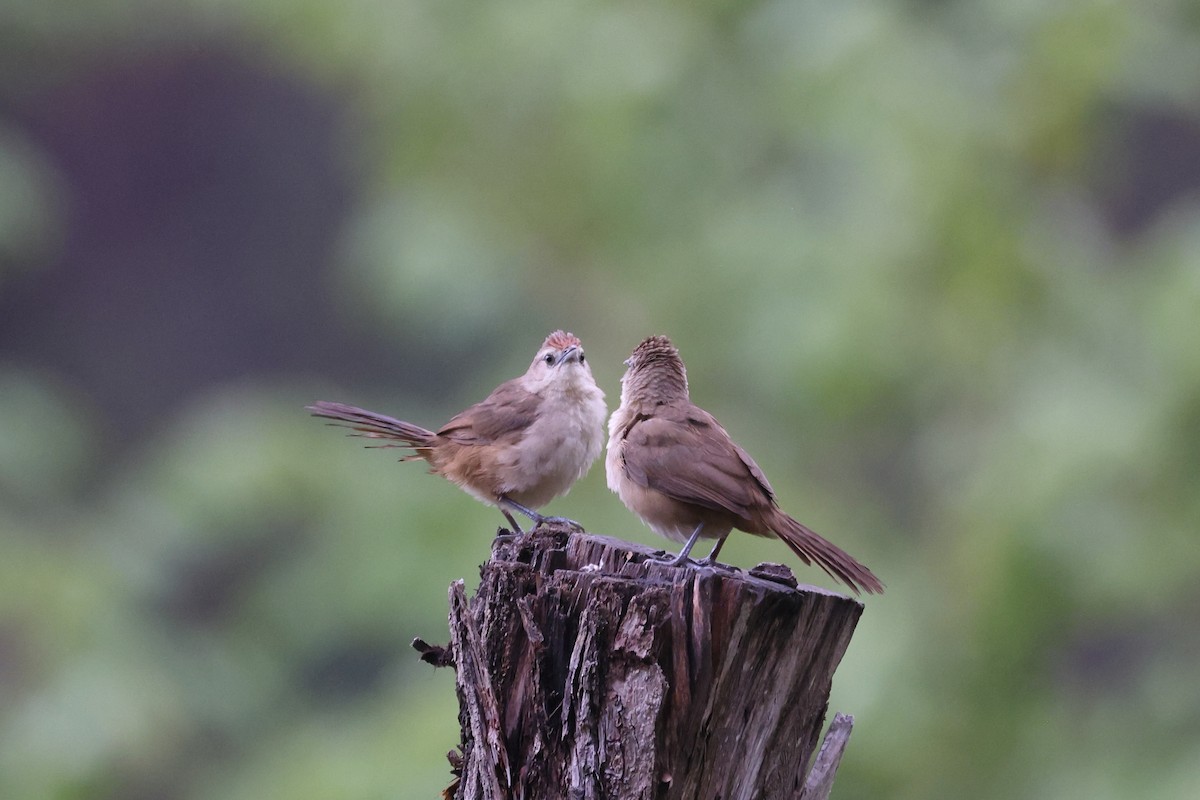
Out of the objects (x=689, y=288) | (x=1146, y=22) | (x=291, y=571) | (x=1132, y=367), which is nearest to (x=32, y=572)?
(x=291, y=571)

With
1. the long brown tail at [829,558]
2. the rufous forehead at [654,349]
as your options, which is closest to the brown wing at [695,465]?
the long brown tail at [829,558]

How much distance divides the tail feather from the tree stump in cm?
163

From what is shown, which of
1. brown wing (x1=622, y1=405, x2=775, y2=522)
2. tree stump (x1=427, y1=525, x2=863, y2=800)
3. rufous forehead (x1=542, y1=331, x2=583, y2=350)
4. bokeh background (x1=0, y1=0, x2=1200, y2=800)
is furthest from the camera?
bokeh background (x1=0, y1=0, x2=1200, y2=800)

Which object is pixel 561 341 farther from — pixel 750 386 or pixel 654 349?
pixel 750 386

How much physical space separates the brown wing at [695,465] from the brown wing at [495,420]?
83cm

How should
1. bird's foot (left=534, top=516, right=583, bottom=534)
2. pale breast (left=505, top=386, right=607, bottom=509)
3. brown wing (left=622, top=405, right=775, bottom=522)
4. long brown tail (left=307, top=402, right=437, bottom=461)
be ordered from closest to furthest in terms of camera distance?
brown wing (left=622, top=405, right=775, bottom=522) < bird's foot (left=534, top=516, right=583, bottom=534) < pale breast (left=505, top=386, right=607, bottom=509) < long brown tail (left=307, top=402, right=437, bottom=461)

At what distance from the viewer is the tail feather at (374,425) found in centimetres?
470

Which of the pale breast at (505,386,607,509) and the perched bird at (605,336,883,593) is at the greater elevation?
the pale breast at (505,386,607,509)

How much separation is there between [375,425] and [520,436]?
527 mm

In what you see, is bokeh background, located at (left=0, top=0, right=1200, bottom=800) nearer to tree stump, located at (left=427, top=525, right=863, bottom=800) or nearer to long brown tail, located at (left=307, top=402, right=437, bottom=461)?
long brown tail, located at (left=307, top=402, right=437, bottom=461)

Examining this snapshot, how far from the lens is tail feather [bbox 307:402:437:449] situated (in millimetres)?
4699

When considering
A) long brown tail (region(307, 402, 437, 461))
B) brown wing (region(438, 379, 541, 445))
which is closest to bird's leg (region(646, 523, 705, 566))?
brown wing (region(438, 379, 541, 445))

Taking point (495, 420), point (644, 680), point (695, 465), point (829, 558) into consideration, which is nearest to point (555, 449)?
point (495, 420)

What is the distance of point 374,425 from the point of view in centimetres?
Answer: 478
